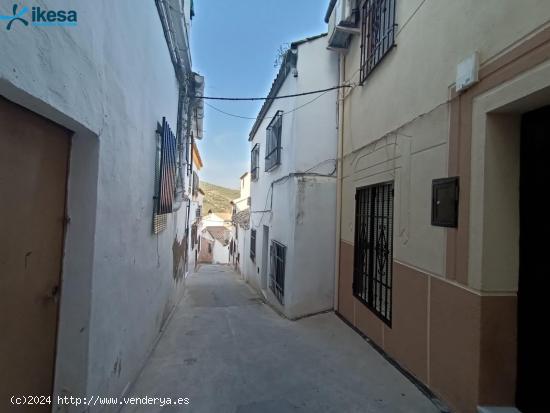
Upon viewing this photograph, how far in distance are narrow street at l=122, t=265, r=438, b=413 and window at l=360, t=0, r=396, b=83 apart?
12.9ft

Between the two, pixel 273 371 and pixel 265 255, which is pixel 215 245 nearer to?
pixel 265 255

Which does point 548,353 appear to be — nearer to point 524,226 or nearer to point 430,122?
point 524,226

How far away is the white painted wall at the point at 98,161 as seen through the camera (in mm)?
1592

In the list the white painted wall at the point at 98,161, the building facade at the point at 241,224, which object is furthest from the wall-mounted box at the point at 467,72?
the building facade at the point at 241,224

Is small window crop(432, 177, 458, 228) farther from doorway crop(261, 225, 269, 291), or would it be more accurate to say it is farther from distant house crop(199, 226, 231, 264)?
distant house crop(199, 226, 231, 264)

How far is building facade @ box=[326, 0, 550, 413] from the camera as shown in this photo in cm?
233

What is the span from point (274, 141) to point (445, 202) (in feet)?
20.3

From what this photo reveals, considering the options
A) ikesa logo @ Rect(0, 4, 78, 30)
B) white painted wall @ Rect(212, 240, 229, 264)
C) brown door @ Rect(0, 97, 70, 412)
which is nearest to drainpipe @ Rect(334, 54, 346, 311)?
brown door @ Rect(0, 97, 70, 412)

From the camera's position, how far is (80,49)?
188 cm

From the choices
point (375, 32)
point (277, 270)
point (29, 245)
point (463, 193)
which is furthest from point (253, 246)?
point (29, 245)

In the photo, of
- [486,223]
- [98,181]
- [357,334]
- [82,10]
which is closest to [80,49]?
[82,10]

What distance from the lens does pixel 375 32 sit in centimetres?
485

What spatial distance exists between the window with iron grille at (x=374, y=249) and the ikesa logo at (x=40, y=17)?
3617 mm

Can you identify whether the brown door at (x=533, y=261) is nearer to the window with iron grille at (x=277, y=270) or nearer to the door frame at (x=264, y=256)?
the window with iron grille at (x=277, y=270)
